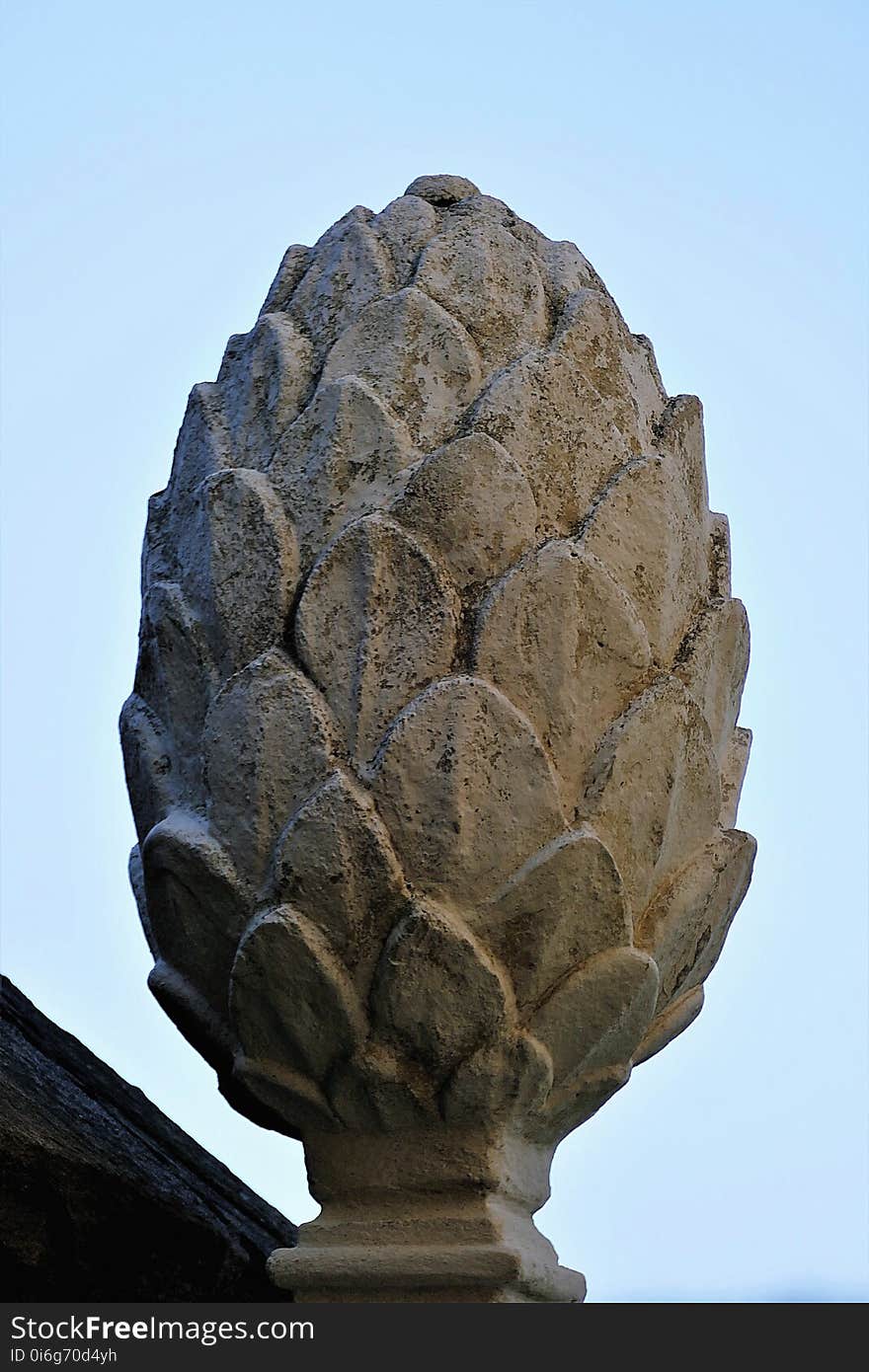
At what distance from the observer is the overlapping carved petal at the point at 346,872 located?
1.52 meters

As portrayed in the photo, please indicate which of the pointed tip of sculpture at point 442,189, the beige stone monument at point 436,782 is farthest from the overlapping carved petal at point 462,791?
the pointed tip of sculpture at point 442,189

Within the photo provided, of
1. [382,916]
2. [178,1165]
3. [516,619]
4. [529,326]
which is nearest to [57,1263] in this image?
[178,1165]

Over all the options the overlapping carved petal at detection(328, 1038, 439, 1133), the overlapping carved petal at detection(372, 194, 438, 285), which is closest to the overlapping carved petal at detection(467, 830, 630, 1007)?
the overlapping carved petal at detection(328, 1038, 439, 1133)

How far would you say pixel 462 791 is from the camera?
4.96ft

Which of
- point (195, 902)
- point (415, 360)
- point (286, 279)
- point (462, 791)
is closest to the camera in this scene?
point (462, 791)

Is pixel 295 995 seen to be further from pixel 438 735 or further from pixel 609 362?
pixel 609 362

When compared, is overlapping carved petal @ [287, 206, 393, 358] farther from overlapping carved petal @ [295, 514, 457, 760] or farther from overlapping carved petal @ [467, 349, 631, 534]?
overlapping carved petal @ [295, 514, 457, 760]

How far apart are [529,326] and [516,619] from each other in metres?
0.40

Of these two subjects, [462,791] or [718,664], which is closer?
[462,791]

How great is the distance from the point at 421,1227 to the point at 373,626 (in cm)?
57

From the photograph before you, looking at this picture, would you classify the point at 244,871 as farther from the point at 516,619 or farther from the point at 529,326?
the point at 529,326

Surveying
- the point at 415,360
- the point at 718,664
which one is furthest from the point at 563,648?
the point at 415,360

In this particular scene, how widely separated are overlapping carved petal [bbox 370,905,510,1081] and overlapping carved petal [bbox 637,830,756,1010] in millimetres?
190

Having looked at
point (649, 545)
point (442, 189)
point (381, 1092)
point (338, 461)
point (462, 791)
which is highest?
point (442, 189)
